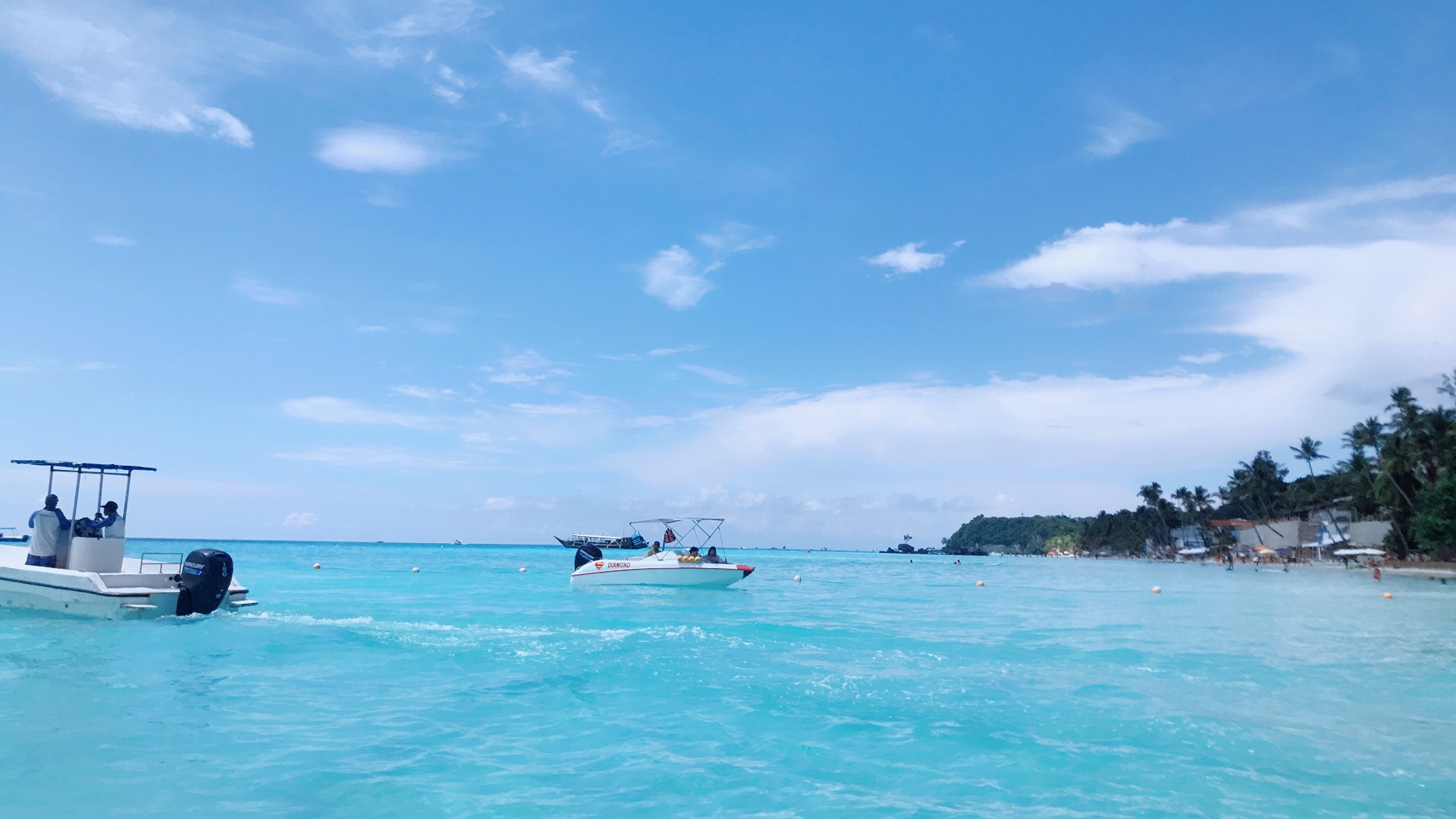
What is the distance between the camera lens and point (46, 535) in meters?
17.9

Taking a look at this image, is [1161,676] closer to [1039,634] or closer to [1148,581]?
[1039,634]

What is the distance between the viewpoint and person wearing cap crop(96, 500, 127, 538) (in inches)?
712

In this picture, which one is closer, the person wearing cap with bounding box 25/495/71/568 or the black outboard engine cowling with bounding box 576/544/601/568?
the person wearing cap with bounding box 25/495/71/568

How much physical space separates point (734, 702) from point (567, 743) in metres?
3.02

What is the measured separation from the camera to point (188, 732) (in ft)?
29.2

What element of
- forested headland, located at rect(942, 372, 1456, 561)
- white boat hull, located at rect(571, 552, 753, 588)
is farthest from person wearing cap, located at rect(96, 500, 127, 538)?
forested headland, located at rect(942, 372, 1456, 561)

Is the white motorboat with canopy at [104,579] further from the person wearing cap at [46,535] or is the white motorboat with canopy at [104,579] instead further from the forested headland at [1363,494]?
the forested headland at [1363,494]

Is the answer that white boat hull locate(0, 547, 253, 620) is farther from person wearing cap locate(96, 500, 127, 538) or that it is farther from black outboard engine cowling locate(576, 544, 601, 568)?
black outboard engine cowling locate(576, 544, 601, 568)

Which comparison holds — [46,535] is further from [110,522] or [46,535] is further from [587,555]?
[587,555]

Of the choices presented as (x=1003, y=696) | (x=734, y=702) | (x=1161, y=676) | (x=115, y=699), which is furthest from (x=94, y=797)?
(x=1161, y=676)

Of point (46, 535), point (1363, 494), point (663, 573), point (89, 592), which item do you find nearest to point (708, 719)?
point (89, 592)

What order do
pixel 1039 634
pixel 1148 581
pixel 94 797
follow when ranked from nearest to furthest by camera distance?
1. pixel 94 797
2. pixel 1039 634
3. pixel 1148 581

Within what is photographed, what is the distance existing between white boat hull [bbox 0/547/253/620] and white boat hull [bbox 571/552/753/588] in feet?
56.1

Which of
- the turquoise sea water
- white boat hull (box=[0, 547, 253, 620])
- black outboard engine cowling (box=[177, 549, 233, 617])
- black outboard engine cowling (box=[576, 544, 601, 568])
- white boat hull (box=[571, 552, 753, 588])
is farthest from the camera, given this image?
black outboard engine cowling (box=[576, 544, 601, 568])
